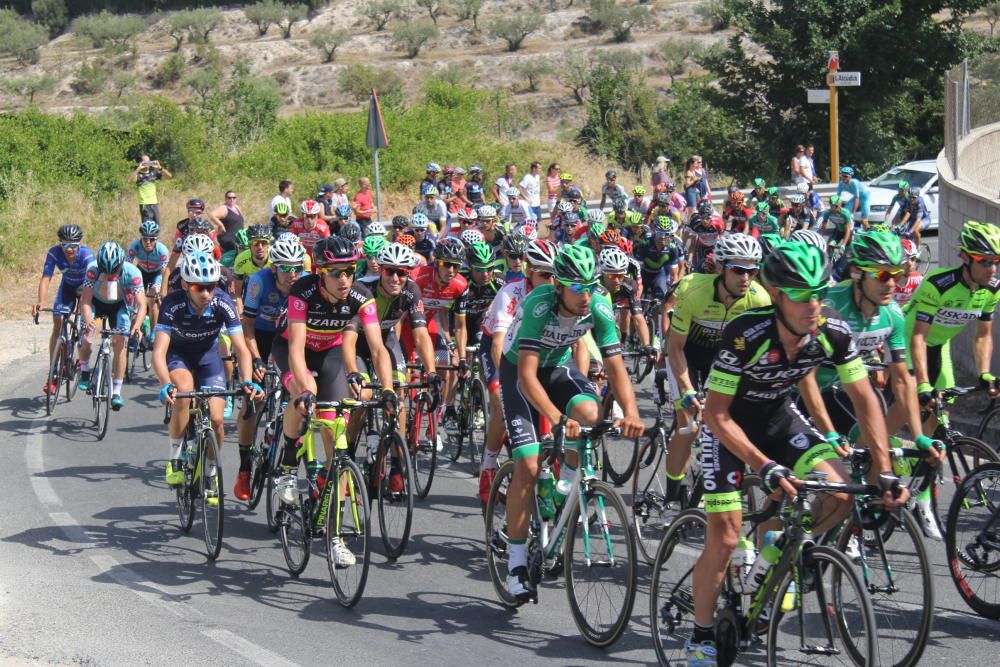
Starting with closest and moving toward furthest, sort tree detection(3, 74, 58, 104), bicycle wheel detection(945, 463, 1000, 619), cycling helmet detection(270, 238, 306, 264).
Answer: bicycle wheel detection(945, 463, 1000, 619) < cycling helmet detection(270, 238, 306, 264) < tree detection(3, 74, 58, 104)

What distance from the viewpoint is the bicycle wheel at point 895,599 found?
5.23 metres

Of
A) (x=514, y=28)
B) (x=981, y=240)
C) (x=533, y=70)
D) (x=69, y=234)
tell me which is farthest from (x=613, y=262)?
(x=514, y=28)

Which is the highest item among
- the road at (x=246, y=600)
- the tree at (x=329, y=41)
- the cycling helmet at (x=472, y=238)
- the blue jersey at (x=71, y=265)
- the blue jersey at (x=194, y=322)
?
the tree at (x=329, y=41)

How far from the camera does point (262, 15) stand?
8025 centimetres

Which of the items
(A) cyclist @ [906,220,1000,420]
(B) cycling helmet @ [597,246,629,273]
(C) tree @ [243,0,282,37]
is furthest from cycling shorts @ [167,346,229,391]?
(C) tree @ [243,0,282,37]

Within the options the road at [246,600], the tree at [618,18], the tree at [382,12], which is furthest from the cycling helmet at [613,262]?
the tree at [382,12]

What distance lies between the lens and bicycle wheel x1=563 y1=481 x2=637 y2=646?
6.41 meters

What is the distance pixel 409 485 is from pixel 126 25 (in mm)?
77621

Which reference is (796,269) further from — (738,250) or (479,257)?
(479,257)

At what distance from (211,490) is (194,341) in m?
1.40

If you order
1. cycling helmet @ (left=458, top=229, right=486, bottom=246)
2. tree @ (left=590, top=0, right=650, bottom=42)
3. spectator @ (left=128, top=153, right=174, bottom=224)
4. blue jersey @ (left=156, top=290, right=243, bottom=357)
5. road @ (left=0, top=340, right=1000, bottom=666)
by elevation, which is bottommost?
road @ (left=0, top=340, right=1000, bottom=666)

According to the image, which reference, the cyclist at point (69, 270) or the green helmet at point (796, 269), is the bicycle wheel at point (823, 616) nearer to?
the green helmet at point (796, 269)

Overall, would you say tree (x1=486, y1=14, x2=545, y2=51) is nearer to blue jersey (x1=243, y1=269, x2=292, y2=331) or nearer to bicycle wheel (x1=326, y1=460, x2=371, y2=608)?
blue jersey (x1=243, y1=269, x2=292, y2=331)

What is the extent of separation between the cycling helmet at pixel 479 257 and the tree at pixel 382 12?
7215 centimetres
